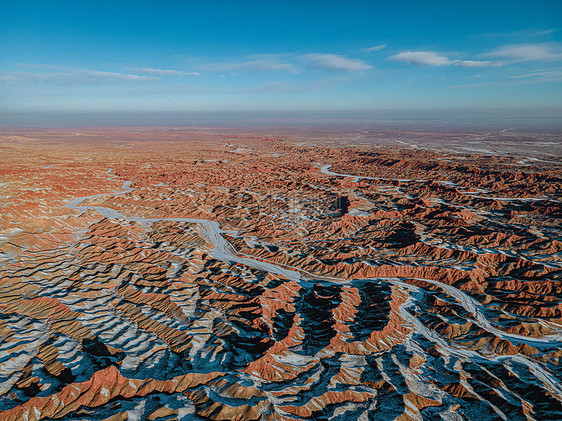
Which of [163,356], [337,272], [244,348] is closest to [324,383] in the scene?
[244,348]

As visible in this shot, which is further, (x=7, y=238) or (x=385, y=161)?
(x=385, y=161)

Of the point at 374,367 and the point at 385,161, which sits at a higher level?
the point at 385,161

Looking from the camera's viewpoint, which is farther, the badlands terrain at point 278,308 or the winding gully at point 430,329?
the winding gully at point 430,329

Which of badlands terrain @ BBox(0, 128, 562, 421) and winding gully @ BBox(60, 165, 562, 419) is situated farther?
winding gully @ BBox(60, 165, 562, 419)

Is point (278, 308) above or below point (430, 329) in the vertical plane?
above

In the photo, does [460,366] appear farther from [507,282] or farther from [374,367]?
[507,282]

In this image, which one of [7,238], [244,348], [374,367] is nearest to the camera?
[374,367]

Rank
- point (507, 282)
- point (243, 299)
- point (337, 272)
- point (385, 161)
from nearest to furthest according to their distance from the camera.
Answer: point (243, 299) → point (507, 282) → point (337, 272) → point (385, 161)
